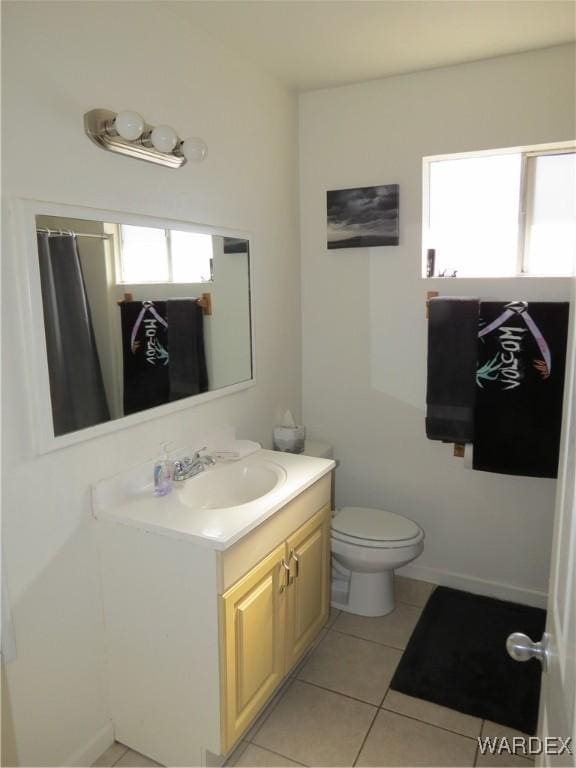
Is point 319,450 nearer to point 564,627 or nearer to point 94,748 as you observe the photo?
point 94,748

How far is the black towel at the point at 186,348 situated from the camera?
81.4 inches

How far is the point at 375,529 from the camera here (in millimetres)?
2531

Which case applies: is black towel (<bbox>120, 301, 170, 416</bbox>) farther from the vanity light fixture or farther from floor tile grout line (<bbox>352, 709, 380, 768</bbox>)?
floor tile grout line (<bbox>352, 709, 380, 768</bbox>)

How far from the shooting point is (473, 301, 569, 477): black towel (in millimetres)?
2328

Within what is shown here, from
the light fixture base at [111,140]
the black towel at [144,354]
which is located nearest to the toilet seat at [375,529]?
the black towel at [144,354]

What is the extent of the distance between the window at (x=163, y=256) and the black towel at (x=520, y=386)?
126 centimetres

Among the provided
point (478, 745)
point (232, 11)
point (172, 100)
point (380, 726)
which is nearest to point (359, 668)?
point (380, 726)

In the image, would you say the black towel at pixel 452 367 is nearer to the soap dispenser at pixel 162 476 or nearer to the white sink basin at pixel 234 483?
the white sink basin at pixel 234 483

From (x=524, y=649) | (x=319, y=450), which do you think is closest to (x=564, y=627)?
(x=524, y=649)

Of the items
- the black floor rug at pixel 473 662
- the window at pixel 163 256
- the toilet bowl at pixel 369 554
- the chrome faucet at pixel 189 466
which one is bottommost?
the black floor rug at pixel 473 662

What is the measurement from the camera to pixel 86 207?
64.7 inches

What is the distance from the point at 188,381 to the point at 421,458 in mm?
1314

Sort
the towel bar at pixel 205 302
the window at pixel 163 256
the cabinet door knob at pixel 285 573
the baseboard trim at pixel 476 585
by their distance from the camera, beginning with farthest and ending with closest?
the baseboard trim at pixel 476 585, the towel bar at pixel 205 302, the cabinet door knob at pixel 285 573, the window at pixel 163 256

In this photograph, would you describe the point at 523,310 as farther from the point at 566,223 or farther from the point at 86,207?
the point at 86,207
